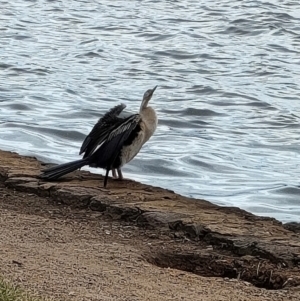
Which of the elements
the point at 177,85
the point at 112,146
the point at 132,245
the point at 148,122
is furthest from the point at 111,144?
the point at 177,85

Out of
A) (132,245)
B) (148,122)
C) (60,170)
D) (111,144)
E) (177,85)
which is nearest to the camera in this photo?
(132,245)

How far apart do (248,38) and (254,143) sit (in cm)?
831

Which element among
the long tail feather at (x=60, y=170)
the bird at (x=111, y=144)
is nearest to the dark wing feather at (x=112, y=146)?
the bird at (x=111, y=144)

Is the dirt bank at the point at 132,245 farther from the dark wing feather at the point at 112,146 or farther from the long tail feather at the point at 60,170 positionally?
the dark wing feather at the point at 112,146

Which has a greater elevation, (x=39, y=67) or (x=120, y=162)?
(x=120, y=162)

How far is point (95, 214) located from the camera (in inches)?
308

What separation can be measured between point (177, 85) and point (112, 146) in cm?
759

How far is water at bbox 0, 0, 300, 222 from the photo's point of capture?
10945mm

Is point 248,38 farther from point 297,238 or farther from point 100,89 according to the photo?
point 297,238

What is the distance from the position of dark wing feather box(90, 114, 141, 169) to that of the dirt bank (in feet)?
0.70

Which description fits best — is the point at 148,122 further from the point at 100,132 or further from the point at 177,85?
the point at 177,85

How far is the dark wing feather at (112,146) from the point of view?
859cm

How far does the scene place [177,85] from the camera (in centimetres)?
1608

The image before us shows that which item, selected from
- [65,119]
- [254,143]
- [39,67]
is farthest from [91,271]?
[39,67]
